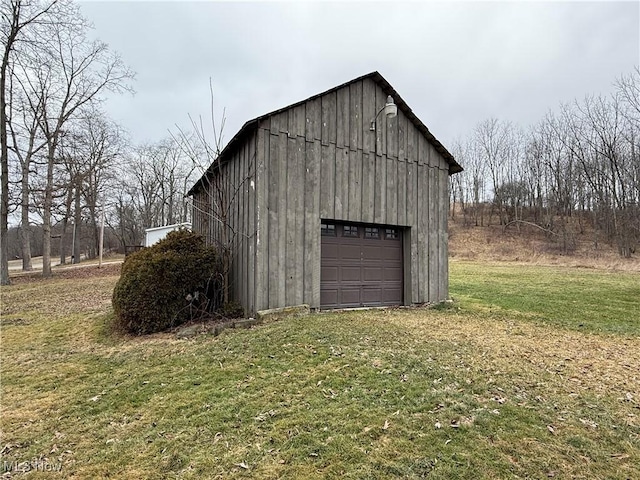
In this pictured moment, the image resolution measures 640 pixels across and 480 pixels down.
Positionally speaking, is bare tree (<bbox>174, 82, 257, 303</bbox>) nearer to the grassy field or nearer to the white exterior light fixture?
the grassy field

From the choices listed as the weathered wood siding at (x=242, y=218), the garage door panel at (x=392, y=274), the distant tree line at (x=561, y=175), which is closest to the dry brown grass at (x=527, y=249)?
the distant tree line at (x=561, y=175)

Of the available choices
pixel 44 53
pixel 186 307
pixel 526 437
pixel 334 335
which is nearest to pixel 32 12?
pixel 44 53

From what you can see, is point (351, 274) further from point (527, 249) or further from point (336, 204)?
point (527, 249)

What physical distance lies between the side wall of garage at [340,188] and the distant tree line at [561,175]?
2333 centimetres

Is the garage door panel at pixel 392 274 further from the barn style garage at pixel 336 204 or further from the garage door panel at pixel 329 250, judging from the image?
the garage door panel at pixel 329 250

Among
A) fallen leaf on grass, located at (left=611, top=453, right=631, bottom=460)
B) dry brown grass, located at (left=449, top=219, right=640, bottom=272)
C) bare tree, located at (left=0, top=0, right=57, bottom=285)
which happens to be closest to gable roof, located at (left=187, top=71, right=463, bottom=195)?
fallen leaf on grass, located at (left=611, top=453, right=631, bottom=460)

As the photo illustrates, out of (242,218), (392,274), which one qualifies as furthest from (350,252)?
(242,218)

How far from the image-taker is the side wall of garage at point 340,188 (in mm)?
7188

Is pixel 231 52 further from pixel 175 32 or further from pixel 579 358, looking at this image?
pixel 579 358

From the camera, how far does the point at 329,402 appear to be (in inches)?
139

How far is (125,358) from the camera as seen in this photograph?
5.34 meters

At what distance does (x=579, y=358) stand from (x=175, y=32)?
13.1 m

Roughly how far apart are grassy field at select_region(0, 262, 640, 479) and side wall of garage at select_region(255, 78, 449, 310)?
1373mm

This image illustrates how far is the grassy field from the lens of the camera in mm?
2641
